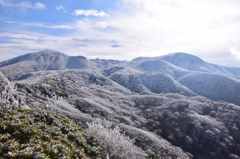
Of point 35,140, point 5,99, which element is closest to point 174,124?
point 35,140

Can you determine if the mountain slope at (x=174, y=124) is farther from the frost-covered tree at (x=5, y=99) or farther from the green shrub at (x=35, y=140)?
the green shrub at (x=35, y=140)

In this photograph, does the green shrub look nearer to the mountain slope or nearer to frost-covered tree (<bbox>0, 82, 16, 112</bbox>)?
frost-covered tree (<bbox>0, 82, 16, 112</bbox>)

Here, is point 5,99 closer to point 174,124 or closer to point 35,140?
point 35,140

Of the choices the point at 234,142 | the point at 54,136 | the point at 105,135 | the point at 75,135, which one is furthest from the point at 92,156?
the point at 234,142

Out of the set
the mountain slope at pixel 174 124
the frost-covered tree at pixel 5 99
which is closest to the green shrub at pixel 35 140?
the frost-covered tree at pixel 5 99

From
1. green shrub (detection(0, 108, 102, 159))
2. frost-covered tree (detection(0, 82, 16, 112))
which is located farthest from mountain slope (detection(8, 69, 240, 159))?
green shrub (detection(0, 108, 102, 159))

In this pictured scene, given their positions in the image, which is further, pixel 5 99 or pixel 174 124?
pixel 174 124

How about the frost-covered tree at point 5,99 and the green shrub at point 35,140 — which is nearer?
the green shrub at point 35,140

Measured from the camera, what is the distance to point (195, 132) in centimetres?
10662

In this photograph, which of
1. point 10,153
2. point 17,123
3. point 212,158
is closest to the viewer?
point 10,153

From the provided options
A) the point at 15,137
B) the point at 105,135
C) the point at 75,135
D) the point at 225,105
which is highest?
the point at 15,137

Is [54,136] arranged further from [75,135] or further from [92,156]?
[92,156]

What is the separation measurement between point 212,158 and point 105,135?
97.2 meters

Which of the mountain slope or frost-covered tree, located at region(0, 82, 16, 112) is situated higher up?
frost-covered tree, located at region(0, 82, 16, 112)
